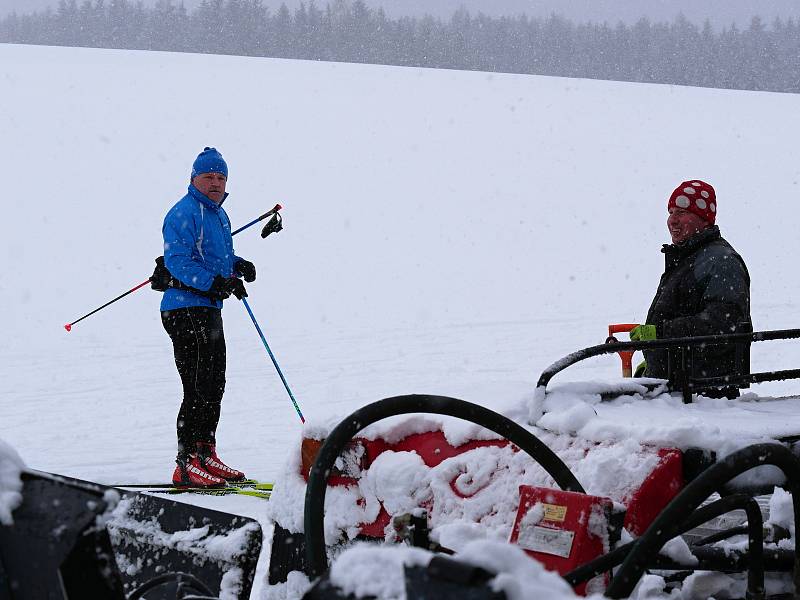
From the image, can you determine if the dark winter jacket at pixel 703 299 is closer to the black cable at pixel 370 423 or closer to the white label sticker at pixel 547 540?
the black cable at pixel 370 423

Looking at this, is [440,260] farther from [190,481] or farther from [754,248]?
[190,481]

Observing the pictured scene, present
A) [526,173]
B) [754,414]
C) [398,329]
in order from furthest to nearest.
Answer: [526,173]
[398,329]
[754,414]

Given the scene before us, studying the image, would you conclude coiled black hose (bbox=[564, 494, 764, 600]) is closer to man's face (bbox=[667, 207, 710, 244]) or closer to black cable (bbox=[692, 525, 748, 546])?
black cable (bbox=[692, 525, 748, 546])

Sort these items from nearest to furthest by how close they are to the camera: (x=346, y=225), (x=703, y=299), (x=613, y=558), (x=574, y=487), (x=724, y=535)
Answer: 1. (x=613, y=558)
2. (x=574, y=487)
3. (x=724, y=535)
4. (x=703, y=299)
5. (x=346, y=225)

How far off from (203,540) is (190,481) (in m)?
4.07

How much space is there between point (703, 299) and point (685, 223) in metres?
0.43

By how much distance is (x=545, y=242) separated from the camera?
2333cm

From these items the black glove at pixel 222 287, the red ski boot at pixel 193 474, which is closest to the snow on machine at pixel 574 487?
the red ski boot at pixel 193 474

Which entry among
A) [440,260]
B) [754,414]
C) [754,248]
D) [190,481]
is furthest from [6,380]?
[754,248]

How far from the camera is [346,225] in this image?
77.3ft

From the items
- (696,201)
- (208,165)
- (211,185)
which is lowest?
(696,201)

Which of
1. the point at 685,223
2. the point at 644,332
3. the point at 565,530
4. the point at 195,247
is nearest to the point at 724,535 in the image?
Result: the point at 565,530

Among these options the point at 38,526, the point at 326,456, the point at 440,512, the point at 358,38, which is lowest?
the point at 440,512

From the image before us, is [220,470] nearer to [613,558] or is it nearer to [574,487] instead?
[574,487]
